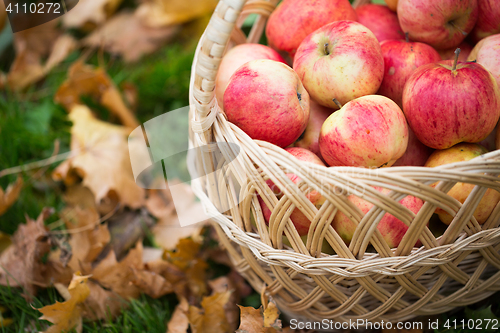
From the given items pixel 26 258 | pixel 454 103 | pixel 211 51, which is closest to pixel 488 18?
pixel 454 103

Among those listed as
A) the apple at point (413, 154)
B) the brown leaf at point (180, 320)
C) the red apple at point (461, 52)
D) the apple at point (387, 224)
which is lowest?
the brown leaf at point (180, 320)

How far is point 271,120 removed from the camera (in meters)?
0.85

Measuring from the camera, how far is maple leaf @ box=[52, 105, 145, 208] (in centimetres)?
130

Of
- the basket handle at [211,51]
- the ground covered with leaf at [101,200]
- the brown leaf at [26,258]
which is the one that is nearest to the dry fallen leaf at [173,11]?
the ground covered with leaf at [101,200]

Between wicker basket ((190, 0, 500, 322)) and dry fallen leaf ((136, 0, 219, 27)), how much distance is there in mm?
1356

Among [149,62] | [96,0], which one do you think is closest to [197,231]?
[149,62]

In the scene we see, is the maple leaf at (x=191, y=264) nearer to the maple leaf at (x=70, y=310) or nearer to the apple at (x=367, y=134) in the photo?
the maple leaf at (x=70, y=310)

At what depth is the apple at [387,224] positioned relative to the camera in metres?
0.77

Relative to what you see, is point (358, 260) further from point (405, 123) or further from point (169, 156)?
point (169, 156)

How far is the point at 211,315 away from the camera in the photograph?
97 cm

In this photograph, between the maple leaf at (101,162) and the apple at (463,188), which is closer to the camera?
the apple at (463,188)

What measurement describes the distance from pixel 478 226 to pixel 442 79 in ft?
1.02

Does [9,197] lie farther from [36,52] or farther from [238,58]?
[36,52]

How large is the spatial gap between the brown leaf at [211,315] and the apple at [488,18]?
38.0 inches
